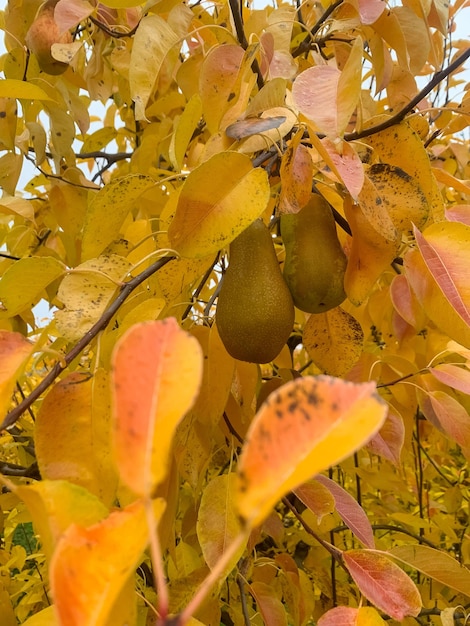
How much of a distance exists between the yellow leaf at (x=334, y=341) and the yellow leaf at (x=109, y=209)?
263 mm

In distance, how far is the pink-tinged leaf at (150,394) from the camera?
0.22 m

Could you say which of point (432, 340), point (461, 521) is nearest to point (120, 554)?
point (432, 340)

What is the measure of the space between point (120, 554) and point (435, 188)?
523 millimetres

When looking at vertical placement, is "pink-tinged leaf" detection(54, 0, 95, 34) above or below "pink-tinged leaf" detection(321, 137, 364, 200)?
above

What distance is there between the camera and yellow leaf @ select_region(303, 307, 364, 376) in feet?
2.34

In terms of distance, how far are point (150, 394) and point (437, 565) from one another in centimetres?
50

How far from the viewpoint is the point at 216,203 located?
1.66 feet

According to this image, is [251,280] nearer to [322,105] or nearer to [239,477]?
[322,105]

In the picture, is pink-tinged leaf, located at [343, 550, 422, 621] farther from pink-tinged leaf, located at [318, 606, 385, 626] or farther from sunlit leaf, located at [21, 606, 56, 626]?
sunlit leaf, located at [21, 606, 56, 626]

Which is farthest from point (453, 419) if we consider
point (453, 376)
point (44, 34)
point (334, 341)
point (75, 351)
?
point (44, 34)

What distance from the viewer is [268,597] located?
78cm

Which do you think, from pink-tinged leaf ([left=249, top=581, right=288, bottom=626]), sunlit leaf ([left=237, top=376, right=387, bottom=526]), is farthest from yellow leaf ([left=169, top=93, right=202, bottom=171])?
pink-tinged leaf ([left=249, top=581, right=288, bottom=626])

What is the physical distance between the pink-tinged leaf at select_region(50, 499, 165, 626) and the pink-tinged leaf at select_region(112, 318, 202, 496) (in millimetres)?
22

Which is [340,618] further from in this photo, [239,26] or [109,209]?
[239,26]
